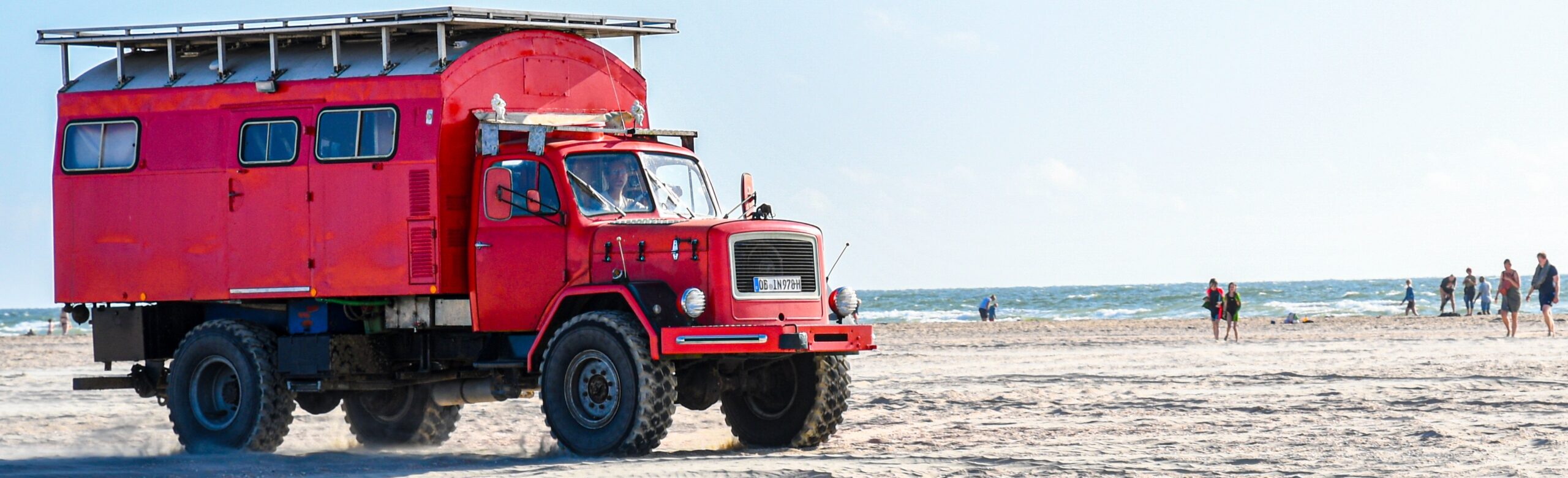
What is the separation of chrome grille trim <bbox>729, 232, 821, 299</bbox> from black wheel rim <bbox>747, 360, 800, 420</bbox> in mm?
1045

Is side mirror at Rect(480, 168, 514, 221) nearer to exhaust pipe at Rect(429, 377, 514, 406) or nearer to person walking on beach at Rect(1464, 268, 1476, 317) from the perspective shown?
exhaust pipe at Rect(429, 377, 514, 406)

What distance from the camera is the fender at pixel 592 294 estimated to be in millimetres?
12828

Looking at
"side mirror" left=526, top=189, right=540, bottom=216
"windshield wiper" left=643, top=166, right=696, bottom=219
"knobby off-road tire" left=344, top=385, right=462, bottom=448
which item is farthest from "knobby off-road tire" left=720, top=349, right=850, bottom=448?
"knobby off-road tire" left=344, top=385, right=462, bottom=448

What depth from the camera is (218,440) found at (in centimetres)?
1525

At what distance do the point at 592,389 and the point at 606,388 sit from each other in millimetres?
111

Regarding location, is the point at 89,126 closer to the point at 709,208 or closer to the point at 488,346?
the point at 488,346

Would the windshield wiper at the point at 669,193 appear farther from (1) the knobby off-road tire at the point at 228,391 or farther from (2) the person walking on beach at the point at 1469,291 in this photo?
(2) the person walking on beach at the point at 1469,291

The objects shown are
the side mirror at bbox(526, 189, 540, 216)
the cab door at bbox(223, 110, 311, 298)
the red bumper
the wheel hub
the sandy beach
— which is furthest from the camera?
the cab door at bbox(223, 110, 311, 298)

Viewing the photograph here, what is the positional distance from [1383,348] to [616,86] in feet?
59.1

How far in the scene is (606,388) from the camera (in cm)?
1327

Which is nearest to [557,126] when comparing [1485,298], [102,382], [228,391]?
[228,391]

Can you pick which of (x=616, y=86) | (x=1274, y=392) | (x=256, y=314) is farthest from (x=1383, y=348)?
(x=256, y=314)

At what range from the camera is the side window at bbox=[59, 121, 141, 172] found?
15258 mm

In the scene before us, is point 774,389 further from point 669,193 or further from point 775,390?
point 669,193
